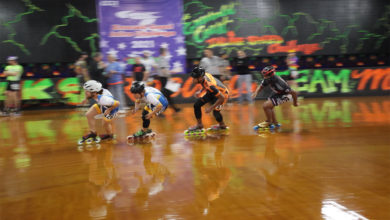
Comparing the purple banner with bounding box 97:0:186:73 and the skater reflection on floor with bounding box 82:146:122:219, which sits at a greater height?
the purple banner with bounding box 97:0:186:73

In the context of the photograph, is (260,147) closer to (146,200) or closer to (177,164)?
(177,164)

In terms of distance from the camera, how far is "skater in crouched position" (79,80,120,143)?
6.83 m

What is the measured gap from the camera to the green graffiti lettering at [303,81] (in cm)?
1528

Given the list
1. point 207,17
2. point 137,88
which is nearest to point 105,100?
point 137,88

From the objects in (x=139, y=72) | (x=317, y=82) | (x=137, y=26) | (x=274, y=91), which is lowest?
(x=317, y=82)

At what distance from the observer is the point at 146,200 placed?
Result: 391 centimetres

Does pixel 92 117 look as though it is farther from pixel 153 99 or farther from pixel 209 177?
pixel 209 177

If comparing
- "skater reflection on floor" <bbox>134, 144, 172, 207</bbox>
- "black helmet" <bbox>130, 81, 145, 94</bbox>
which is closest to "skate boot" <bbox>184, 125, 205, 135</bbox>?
"black helmet" <bbox>130, 81, 145, 94</bbox>

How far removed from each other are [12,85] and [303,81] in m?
11.9

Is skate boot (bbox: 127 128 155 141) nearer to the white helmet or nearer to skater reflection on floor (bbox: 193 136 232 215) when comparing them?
the white helmet

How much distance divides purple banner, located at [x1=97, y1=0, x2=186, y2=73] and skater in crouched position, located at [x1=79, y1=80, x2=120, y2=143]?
7080 mm

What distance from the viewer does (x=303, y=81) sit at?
15.4m

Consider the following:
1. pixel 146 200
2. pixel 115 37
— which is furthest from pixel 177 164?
pixel 115 37

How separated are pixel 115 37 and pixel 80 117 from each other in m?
4.25
